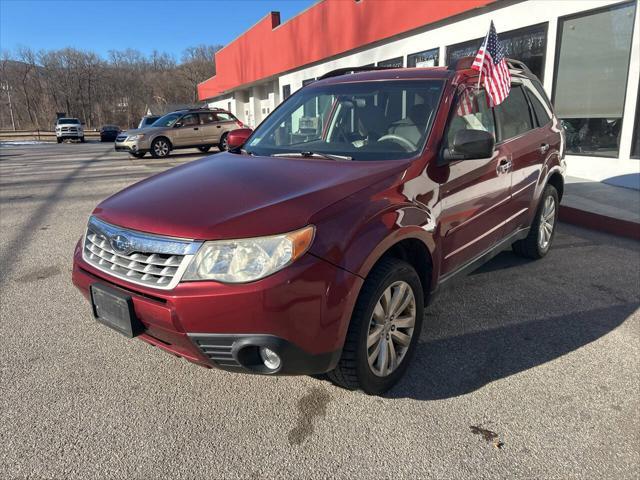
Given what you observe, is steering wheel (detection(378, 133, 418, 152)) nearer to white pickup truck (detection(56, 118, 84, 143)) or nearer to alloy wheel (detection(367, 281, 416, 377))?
alloy wheel (detection(367, 281, 416, 377))

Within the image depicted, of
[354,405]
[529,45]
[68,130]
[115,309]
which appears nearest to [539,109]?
[354,405]

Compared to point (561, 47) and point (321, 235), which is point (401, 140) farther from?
point (561, 47)

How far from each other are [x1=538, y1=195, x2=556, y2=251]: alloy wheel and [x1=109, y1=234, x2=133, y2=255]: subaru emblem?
3869 mm

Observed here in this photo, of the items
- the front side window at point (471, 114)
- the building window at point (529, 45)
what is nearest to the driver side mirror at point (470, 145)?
the front side window at point (471, 114)

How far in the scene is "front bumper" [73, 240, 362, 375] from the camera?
2041 millimetres

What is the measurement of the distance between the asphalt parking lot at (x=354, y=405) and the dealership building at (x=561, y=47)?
3.09m

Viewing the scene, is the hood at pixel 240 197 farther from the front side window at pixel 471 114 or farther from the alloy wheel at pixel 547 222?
the alloy wheel at pixel 547 222

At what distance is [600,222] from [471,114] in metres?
3.76

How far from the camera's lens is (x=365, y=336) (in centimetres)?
235

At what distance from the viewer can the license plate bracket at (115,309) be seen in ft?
7.52

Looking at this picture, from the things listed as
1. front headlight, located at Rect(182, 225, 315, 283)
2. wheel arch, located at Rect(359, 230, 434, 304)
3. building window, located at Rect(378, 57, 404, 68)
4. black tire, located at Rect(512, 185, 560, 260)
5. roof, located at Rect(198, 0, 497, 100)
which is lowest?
black tire, located at Rect(512, 185, 560, 260)

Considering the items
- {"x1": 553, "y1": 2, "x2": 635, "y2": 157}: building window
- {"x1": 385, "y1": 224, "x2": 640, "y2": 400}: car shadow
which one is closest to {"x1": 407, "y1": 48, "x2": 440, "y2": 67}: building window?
{"x1": 553, "y1": 2, "x2": 635, "y2": 157}: building window

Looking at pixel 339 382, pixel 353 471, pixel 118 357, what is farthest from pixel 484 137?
pixel 118 357

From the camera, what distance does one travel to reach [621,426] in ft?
7.86
